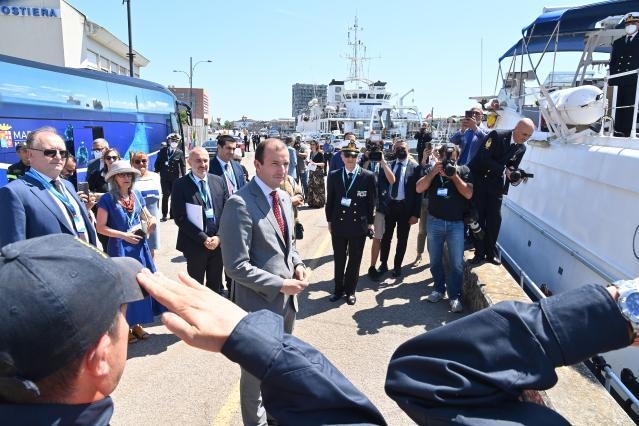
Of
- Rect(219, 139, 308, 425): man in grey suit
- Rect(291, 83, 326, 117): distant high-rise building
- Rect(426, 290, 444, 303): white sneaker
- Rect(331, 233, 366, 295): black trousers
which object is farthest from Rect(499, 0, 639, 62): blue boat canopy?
Rect(291, 83, 326, 117): distant high-rise building

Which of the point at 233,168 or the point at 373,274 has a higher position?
the point at 233,168

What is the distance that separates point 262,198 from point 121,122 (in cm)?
1164

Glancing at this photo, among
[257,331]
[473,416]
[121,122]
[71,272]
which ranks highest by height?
[121,122]

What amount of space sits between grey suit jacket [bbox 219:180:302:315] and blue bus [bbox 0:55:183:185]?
4.41 m

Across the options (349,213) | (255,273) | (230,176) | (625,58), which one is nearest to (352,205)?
(349,213)

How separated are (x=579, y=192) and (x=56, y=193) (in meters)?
5.33

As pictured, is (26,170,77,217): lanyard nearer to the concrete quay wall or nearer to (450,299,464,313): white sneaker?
the concrete quay wall

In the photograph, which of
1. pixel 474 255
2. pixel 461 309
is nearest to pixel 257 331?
pixel 461 309

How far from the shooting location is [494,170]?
5406 mm

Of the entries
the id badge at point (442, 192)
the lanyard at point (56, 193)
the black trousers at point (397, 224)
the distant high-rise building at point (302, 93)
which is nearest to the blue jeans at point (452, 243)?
the id badge at point (442, 192)

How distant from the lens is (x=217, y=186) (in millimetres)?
5137

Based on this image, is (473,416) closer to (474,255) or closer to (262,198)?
(262,198)

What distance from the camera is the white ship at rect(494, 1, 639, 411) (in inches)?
159

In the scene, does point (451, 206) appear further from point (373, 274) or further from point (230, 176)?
point (230, 176)
